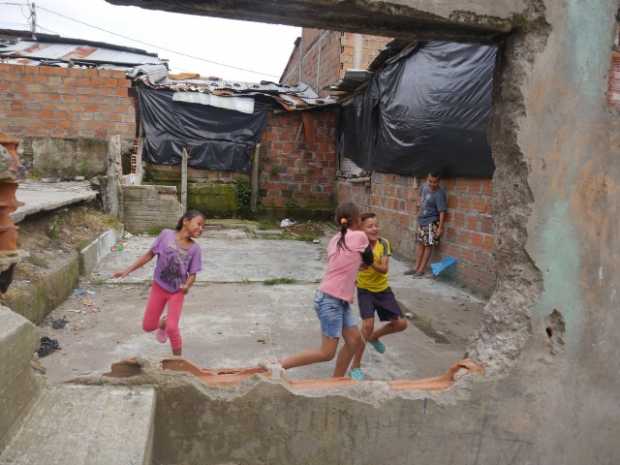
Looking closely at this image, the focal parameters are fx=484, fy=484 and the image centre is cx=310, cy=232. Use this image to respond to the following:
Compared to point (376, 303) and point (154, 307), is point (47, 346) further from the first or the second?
point (376, 303)

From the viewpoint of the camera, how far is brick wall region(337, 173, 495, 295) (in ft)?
18.4

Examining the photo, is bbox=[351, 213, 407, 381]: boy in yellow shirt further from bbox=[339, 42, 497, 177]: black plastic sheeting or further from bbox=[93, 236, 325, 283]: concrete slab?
bbox=[93, 236, 325, 283]: concrete slab

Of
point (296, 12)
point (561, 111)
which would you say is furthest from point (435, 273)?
point (296, 12)

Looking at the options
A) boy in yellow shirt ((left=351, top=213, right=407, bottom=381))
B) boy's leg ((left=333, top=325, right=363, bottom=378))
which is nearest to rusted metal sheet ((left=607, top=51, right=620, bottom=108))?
boy in yellow shirt ((left=351, top=213, right=407, bottom=381))

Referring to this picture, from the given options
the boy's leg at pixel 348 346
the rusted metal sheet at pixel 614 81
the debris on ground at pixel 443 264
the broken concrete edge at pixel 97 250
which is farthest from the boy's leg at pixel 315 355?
the broken concrete edge at pixel 97 250

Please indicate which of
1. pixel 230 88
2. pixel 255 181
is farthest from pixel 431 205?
pixel 230 88

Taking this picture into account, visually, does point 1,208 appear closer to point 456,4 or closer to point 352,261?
point 352,261

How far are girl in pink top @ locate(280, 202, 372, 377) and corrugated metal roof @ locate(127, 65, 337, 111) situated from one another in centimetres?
891

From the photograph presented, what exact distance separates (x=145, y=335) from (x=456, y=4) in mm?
3526

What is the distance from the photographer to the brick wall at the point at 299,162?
468 inches

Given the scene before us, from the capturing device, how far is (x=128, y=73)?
10.9 m

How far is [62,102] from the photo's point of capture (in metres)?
10.3

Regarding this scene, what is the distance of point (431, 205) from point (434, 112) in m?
1.21

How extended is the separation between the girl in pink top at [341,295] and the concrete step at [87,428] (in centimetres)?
108
